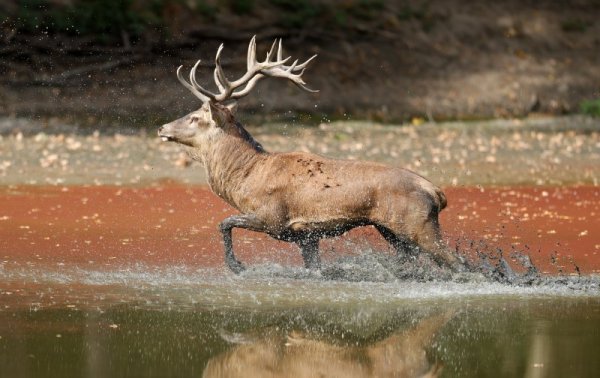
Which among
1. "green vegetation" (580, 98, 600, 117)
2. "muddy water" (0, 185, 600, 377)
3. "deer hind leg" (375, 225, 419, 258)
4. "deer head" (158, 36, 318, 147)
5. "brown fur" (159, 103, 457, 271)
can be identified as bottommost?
"green vegetation" (580, 98, 600, 117)

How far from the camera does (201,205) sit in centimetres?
1503

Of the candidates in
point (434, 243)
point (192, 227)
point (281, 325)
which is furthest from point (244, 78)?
point (281, 325)

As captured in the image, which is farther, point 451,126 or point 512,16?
point 512,16

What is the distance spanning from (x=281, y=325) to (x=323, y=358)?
96cm

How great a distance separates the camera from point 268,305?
9.65 meters

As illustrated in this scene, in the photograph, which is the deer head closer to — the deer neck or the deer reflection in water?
the deer neck

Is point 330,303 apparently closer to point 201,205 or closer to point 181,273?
point 181,273

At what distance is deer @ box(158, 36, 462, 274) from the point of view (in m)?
10.5

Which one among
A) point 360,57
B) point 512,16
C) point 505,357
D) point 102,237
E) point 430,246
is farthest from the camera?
point 512,16

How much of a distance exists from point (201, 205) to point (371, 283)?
4752 millimetres

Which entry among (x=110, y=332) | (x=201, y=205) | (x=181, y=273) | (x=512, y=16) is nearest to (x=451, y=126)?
(x=512, y=16)

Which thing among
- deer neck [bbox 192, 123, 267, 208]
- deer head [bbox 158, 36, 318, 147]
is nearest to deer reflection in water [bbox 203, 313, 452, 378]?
deer neck [bbox 192, 123, 267, 208]

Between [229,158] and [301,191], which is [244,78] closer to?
[229,158]

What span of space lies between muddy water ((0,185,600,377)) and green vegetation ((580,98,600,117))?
7585 mm
